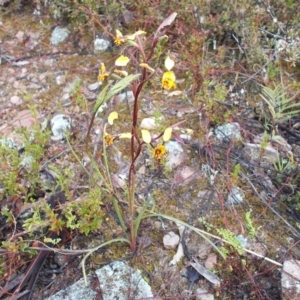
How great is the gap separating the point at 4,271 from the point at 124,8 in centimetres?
178

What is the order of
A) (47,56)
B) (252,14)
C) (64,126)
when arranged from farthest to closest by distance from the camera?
(47,56) < (252,14) < (64,126)

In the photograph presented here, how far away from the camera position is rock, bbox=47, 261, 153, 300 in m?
1.71

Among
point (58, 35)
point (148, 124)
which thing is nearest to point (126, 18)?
point (58, 35)

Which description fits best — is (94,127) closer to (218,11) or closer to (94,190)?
(94,190)

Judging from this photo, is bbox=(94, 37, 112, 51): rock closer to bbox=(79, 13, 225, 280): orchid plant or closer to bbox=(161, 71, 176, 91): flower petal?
bbox=(79, 13, 225, 280): orchid plant

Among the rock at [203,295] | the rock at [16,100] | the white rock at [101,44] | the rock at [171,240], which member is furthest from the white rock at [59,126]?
the rock at [203,295]

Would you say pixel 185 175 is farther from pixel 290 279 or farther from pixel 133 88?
pixel 133 88

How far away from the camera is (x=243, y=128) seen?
2.29 meters

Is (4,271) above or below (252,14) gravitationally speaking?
below

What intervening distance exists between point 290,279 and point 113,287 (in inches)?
28.3

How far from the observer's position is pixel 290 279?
5.56ft

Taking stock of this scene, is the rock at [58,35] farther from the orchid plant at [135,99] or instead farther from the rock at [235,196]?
the rock at [235,196]

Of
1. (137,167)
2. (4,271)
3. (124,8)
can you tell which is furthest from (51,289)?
(124,8)

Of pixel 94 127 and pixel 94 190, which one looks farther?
pixel 94 127
